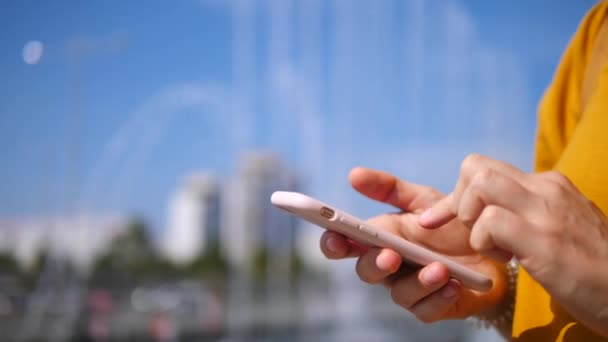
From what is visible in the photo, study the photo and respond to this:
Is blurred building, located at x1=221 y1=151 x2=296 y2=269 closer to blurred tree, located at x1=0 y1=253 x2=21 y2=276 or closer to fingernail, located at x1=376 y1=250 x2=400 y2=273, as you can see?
blurred tree, located at x1=0 y1=253 x2=21 y2=276

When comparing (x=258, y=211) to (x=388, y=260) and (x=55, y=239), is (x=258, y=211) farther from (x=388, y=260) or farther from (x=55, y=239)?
(x=388, y=260)

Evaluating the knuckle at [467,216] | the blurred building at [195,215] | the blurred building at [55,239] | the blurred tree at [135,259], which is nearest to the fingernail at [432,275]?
the knuckle at [467,216]

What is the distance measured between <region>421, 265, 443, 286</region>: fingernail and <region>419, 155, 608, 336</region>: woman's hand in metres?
0.12

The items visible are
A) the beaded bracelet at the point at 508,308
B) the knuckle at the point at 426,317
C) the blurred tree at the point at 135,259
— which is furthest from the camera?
the blurred tree at the point at 135,259

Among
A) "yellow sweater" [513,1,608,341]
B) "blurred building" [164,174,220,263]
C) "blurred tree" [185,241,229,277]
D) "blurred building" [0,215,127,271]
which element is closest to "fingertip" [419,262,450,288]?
"yellow sweater" [513,1,608,341]

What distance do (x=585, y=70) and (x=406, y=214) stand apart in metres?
0.25

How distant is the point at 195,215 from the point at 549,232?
2373cm

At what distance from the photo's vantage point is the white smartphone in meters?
0.57

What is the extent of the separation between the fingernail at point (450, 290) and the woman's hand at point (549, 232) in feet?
0.56

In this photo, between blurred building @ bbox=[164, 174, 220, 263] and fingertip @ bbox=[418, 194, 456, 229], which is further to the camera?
blurred building @ bbox=[164, 174, 220, 263]

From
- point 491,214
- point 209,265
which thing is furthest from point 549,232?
point 209,265

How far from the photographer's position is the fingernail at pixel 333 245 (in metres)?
0.64

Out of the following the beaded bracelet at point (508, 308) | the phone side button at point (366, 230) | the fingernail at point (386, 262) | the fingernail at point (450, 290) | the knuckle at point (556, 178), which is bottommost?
the beaded bracelet at point (508, 308)

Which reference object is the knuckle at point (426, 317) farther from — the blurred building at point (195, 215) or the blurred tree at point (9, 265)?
the blurred building at point (195, 215)
